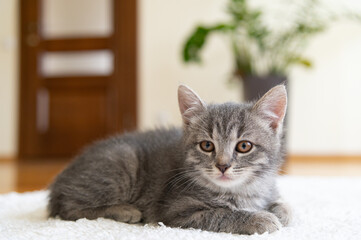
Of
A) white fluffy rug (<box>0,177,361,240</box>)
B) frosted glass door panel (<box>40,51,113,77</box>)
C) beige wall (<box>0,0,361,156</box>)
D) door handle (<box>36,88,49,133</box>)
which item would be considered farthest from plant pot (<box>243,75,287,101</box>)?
door handle (<box>36,88,49,133</box>)

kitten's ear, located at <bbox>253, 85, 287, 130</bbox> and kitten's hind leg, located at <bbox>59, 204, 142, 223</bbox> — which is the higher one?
kitten's ear, located at <bbox>253, 85, 287, 130</bbox>

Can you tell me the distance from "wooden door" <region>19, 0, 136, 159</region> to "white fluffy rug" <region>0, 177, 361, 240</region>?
10.7 feet

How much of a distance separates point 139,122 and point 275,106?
12.6 ft

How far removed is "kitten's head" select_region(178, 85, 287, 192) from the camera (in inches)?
58.9

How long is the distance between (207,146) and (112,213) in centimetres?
47

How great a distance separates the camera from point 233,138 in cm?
152

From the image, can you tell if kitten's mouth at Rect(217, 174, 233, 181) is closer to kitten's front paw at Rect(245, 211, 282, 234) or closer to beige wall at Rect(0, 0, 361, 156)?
kitten's front paw at Rect(245, 211, 282, 234)

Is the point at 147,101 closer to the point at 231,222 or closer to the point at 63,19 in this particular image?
the point at 63,19

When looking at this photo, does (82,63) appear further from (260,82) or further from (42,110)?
(260,82)

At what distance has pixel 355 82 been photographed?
484 centimetres

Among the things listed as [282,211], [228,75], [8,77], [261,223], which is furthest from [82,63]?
[261,223]

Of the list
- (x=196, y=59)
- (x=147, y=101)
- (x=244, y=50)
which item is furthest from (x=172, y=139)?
(x=147, y=101)

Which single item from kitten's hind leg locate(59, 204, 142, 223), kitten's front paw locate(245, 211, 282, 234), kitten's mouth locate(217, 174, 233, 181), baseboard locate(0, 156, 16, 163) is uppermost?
kitten's mouth locate(217, 174, 233, 181)

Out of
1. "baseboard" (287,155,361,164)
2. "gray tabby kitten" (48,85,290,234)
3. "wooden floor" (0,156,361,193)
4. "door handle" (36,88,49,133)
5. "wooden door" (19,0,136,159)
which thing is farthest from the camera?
"door handle" (36,88,49,133)
